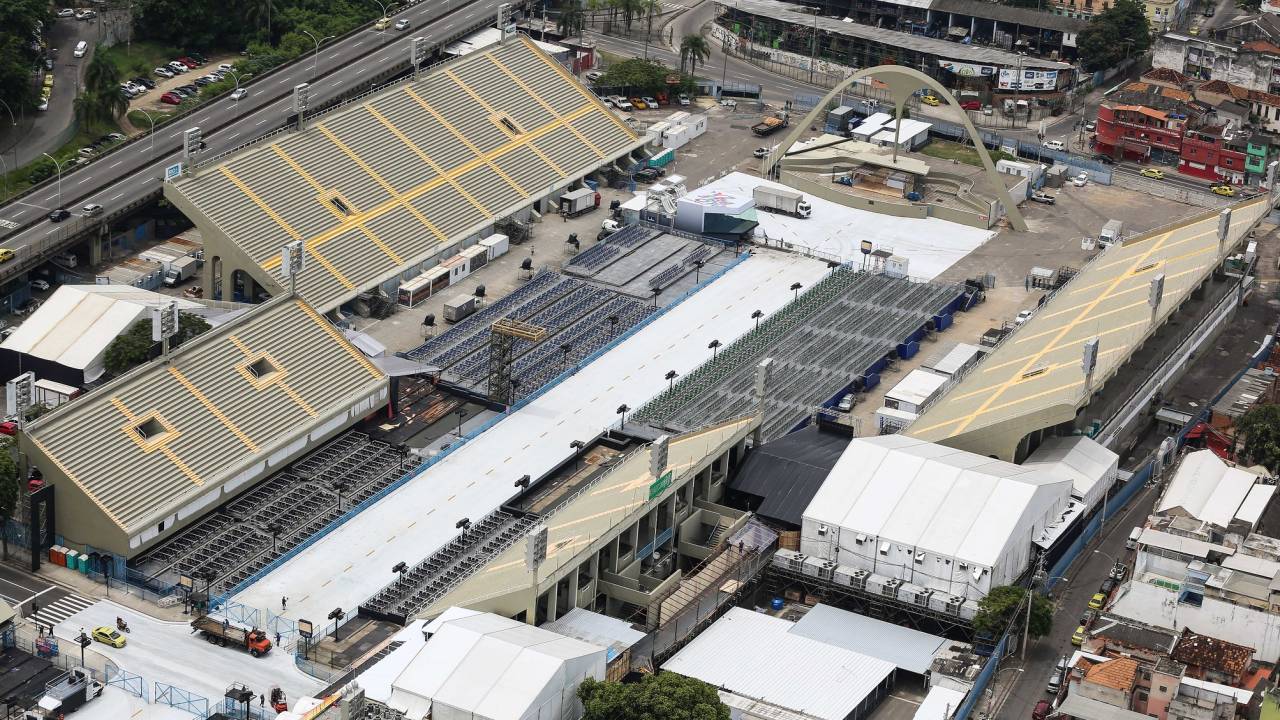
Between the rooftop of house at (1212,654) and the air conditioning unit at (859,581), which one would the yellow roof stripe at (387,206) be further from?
the rooftop of house at (1212,654)

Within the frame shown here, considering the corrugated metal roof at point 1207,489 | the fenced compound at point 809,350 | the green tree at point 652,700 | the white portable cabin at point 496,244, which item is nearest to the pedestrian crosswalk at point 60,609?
the green tree at point 652,700

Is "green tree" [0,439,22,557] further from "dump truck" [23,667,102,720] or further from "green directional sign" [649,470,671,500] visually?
"green directional sign" [649,470,671,500]

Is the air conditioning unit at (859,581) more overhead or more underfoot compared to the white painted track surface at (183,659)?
more overhead

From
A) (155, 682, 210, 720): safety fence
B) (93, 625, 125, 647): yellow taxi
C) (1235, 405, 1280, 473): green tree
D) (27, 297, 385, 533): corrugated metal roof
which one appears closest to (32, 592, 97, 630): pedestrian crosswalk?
(93, 625, 125, 647): yellow taxi

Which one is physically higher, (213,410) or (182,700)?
(213,410)

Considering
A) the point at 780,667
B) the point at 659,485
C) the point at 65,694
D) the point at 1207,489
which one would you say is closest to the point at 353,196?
the point at 659,485

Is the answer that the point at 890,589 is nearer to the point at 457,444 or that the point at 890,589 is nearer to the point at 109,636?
the point at 457,444
